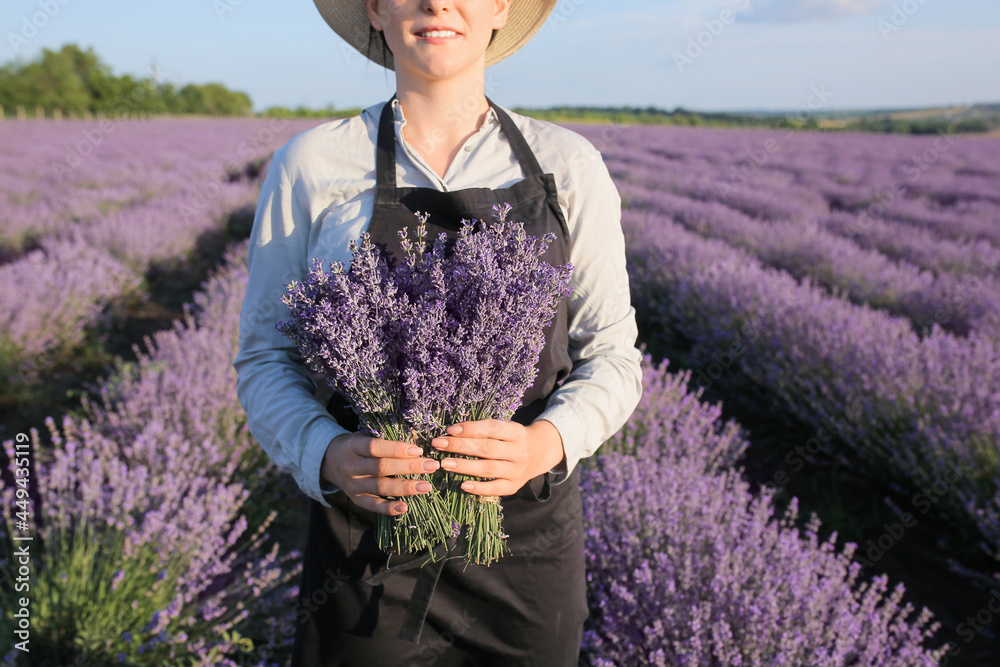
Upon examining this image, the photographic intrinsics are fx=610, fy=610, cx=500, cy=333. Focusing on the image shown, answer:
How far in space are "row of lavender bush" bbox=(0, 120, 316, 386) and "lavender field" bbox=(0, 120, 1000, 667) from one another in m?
0.04

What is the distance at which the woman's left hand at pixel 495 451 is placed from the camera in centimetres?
95

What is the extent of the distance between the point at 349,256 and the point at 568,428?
1.72ft

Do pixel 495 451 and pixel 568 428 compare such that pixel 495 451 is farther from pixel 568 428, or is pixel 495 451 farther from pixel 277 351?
pixel 277 351

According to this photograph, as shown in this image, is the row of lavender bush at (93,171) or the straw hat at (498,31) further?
the row of lavender bush at (93,171)

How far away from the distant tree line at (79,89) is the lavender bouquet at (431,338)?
48887 mm

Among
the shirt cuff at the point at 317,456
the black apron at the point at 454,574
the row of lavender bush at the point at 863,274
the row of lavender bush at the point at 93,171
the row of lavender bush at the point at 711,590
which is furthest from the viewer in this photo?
the row of lavender bush at the point at 93,171

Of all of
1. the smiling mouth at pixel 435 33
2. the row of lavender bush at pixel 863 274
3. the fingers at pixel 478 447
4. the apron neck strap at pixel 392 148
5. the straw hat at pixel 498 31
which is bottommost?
the row of lavender bush at pixel 863 274

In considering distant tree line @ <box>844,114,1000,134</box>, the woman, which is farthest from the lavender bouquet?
distant tree line @ <box>844,114,1000,134</box>

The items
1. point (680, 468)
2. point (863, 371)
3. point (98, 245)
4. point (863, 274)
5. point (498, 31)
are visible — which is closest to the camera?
point (498, 31)

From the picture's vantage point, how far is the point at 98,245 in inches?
249

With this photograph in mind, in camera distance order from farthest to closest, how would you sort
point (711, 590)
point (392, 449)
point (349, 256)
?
1. point (711, 590)
2. point (349, 256)
3. point (392, 449)

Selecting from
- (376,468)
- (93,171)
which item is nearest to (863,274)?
(376,468)

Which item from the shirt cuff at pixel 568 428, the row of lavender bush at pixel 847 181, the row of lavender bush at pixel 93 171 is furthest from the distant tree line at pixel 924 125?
the shirt cuff at pixel 568 428

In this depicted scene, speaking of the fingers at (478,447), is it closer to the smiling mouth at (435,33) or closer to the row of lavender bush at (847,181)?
the smiling mouth at (435,33)
